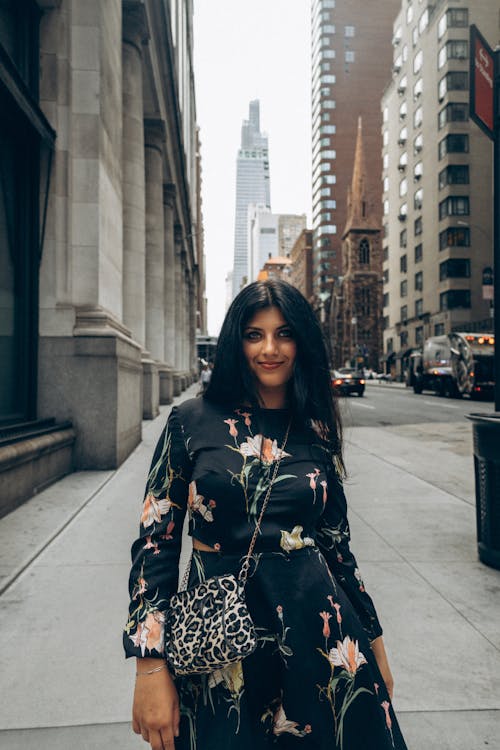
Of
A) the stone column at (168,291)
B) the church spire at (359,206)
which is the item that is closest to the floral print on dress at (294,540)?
the stone column at (168,291)

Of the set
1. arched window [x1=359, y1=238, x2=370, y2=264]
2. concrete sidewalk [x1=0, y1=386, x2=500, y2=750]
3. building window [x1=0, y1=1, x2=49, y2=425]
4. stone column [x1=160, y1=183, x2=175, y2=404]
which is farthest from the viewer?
arched window [x1=359, y1=238, x2=370, y2=264]

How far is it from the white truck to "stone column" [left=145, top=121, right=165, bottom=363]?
15.1 metres

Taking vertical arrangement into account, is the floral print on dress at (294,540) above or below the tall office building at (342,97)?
below

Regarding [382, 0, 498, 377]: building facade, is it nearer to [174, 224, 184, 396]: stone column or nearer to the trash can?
[174, 224, 184, 396]: stone column

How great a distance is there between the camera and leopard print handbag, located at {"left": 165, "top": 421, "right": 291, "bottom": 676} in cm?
137

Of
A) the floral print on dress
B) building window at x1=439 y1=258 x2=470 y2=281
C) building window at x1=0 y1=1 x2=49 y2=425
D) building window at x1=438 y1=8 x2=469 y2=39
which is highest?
building window at x1=438 y1=8 x2=469 y2=39

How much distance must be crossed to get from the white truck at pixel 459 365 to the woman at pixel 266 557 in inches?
1042

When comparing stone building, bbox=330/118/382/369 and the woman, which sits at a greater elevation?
stone building, bbox=330/118/382/369

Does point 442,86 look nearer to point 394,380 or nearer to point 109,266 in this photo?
point 394,380

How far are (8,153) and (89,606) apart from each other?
5557 mm

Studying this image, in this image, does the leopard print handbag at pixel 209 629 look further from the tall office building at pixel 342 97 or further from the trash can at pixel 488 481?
the tall office building at pixel 342 97

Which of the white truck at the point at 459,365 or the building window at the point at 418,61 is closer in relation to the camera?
the white truck at the point at 459,365

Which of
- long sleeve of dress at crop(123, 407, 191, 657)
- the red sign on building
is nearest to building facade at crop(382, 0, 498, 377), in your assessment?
the red sign on building

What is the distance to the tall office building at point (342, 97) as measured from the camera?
12369 centimetres
